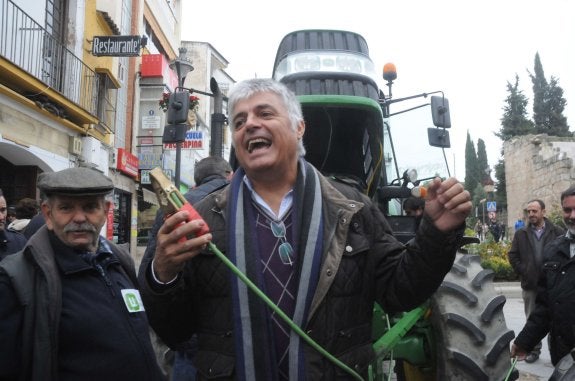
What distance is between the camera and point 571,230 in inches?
153

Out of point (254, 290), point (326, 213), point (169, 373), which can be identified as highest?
point (326, 213)

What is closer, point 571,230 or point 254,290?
point 254,290

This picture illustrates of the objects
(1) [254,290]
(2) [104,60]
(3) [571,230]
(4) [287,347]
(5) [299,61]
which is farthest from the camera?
(2) [104,60]

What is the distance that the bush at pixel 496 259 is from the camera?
13.4m

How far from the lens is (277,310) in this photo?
181cm

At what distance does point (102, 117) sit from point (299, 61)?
1385cm

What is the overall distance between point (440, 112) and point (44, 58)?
35.3 feet

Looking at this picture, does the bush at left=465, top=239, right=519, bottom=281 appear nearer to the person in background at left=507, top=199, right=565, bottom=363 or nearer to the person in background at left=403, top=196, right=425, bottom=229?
the person in background at left=507, top=199, right=565, bottom=363

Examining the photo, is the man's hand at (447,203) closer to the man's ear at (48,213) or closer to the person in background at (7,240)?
the man's ear at (48,213)

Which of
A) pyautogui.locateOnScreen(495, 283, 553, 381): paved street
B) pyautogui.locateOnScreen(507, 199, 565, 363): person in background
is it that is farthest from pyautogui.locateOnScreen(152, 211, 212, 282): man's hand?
pyautogui.locateOnScreen(507, 199, 565, 363): person in background

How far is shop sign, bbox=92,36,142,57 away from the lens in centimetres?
1391

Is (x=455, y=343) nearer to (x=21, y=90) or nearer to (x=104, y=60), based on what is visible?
(x=21, y=90)

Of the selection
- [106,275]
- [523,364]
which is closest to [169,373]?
[106,275]

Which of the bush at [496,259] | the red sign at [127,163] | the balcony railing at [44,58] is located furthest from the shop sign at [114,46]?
the bush at [496,259]
